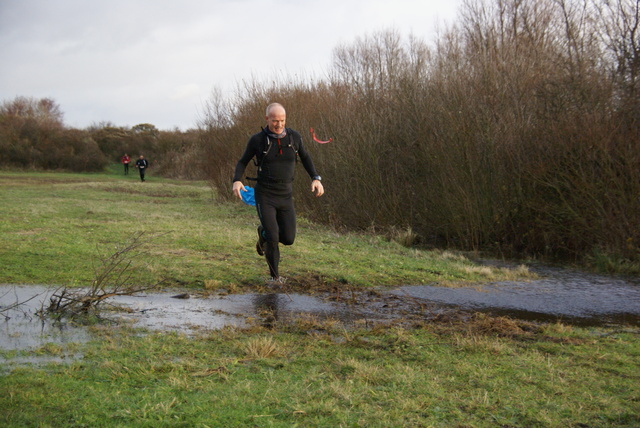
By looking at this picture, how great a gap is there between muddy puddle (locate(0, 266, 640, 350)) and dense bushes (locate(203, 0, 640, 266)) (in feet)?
12.4

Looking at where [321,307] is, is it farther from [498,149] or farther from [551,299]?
[498,149]

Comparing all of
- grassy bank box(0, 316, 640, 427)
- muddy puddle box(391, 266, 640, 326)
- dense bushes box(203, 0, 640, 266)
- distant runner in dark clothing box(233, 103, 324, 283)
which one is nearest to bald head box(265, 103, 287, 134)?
distant runner in dark clothing box(233, 103, 324, 283)

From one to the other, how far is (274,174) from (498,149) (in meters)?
8.18

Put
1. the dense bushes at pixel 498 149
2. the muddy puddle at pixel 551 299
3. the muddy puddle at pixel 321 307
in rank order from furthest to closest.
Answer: the dense bushes at pixel 498 149, the muddy puddle at pixel 551 299, the muddy puddle at pixel 321 307

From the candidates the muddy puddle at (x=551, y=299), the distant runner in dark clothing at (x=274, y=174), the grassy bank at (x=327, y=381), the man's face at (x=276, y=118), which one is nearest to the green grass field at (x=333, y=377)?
the grassy bank at (x=327, y=381)

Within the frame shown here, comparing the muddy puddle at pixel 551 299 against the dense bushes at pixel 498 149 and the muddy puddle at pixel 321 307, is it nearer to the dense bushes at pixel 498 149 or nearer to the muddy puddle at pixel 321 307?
the muddy puddle at pixel 321 307

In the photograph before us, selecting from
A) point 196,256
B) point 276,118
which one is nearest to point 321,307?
point 276,118

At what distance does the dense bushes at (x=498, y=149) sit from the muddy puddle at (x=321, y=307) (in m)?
3.79

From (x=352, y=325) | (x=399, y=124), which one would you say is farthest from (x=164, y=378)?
(x=399, y=124)

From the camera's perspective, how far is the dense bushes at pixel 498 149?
13.1 metres

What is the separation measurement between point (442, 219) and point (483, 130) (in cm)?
239

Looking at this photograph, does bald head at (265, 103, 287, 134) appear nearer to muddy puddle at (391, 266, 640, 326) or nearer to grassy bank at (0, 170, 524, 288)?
grassy bank at (0, 170, 524, 288)

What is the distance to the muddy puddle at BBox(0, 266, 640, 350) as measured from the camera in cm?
585

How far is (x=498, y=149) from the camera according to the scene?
14.7m
